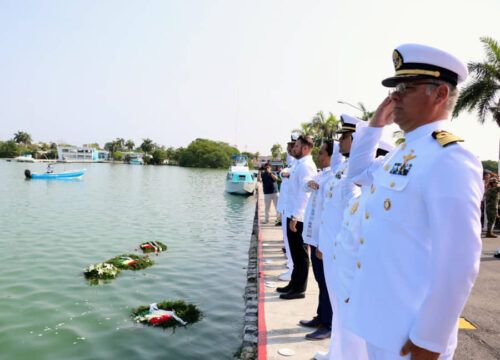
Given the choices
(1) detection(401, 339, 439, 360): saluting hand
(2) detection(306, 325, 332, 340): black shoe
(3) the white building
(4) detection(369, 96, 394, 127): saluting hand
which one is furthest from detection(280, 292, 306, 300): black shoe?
(3) the white building

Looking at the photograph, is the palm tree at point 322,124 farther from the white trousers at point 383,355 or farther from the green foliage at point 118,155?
the green foliage at point 118,155

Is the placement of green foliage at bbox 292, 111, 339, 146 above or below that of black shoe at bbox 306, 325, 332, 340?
above

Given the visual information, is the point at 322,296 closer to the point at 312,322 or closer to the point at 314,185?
the point at 312,322

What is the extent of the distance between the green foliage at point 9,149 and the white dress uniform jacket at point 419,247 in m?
153

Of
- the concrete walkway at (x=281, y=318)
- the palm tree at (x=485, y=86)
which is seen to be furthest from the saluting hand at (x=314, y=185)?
the palm tree at (x=485, y=86)

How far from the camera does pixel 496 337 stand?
14.8 ft

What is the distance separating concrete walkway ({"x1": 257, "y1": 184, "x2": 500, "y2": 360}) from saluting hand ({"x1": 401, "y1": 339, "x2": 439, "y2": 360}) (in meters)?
2.62

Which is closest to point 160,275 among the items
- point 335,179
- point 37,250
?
point 37,250

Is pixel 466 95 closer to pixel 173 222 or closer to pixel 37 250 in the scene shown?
pixel 173 222

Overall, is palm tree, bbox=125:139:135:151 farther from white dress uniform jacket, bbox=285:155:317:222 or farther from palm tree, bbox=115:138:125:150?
Result: white dress uniform jacket, bbox=285:155:317:222

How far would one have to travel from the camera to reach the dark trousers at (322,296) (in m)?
4.36

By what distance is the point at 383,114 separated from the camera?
2477mm

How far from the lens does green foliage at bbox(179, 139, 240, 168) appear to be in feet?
384

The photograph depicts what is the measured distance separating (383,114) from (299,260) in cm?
366
